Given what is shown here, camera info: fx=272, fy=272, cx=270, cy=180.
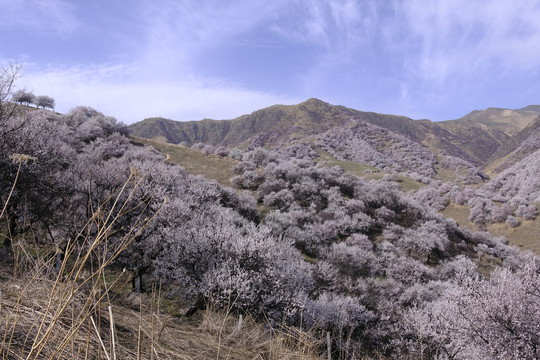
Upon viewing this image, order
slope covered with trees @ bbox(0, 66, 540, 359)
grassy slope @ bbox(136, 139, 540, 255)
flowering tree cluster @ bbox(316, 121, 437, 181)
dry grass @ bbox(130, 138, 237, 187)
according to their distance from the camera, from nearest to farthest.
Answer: slope covered with trees @ bbox(0, 66, 540, 359) → dry grass @ bbox(130, 138, 237, 187) → grassy slope @ bbox(136, 139, 540, 255) → flowering tree cluster @ bbox(316, 121, 437, 181)

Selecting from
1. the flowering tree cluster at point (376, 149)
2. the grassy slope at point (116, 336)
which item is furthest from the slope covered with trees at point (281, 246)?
the flowering tree cluster at point (376, 149)

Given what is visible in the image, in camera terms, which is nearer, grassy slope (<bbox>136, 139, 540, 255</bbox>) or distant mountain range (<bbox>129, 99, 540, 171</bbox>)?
grassy slope (<bbox>136, 139, 540, 255</bbox>)

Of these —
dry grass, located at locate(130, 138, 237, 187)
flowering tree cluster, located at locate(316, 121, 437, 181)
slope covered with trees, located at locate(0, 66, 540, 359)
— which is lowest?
slope covered with trees, located at locate(0, 66, 540, 359)

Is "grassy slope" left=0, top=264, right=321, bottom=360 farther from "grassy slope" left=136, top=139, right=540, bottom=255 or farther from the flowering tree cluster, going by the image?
Answer: the flowering tree cluster

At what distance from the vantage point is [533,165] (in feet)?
171

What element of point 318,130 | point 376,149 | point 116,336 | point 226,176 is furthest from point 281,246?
point 318,130

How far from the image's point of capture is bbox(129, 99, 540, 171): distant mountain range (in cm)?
9588

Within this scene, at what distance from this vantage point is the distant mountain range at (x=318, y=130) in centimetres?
9588

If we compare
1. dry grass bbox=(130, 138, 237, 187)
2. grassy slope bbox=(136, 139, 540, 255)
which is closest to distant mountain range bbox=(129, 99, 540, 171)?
grassy slope bbox=(136, 139, 540, 255)

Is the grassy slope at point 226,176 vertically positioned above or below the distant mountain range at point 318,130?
below

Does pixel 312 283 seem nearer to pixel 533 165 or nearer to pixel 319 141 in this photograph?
pixel 533 165

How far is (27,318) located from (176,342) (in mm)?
1454

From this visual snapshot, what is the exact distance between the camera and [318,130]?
9756 centimetres

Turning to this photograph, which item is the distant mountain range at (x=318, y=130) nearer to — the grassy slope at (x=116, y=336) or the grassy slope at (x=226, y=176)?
the grassy slope at (x=226, y=176)
